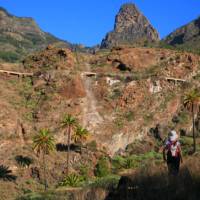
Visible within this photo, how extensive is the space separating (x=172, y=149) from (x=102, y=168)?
52926 mm

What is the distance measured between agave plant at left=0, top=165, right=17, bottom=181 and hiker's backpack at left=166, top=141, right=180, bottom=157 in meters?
51.1

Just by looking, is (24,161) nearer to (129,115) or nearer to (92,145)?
(92,145)

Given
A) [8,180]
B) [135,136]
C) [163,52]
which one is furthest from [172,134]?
[163,52]

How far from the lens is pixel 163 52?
92.4 metres

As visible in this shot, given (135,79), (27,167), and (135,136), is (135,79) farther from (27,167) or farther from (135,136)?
(27,167)

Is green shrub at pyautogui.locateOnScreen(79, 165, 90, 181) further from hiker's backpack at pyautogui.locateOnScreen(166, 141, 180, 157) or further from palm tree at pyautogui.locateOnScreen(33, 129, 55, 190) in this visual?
hiker's backpack at pyautogui.locateOnScreen(166, 141, 180, 157)

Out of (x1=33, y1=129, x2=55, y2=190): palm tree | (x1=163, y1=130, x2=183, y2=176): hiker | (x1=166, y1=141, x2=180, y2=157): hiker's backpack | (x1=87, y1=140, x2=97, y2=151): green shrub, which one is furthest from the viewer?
(x1=87, y1=140, x2=97, y2=151): green shrub

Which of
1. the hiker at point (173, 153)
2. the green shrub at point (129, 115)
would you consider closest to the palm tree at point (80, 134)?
the green shrub at point (129, 115)

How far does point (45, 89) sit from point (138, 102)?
15.9 meters

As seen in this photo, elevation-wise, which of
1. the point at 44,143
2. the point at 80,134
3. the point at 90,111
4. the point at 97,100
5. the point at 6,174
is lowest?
the point at 6,174

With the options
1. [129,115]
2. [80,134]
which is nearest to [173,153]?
[80,134]

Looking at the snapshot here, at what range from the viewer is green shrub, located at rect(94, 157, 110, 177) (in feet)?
210

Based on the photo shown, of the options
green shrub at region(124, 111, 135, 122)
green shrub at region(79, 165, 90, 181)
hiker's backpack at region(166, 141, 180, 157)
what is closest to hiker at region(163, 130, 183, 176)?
hiker's backpack at region(166, 141, 180, 157)

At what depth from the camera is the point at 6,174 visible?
62969 millimetres
